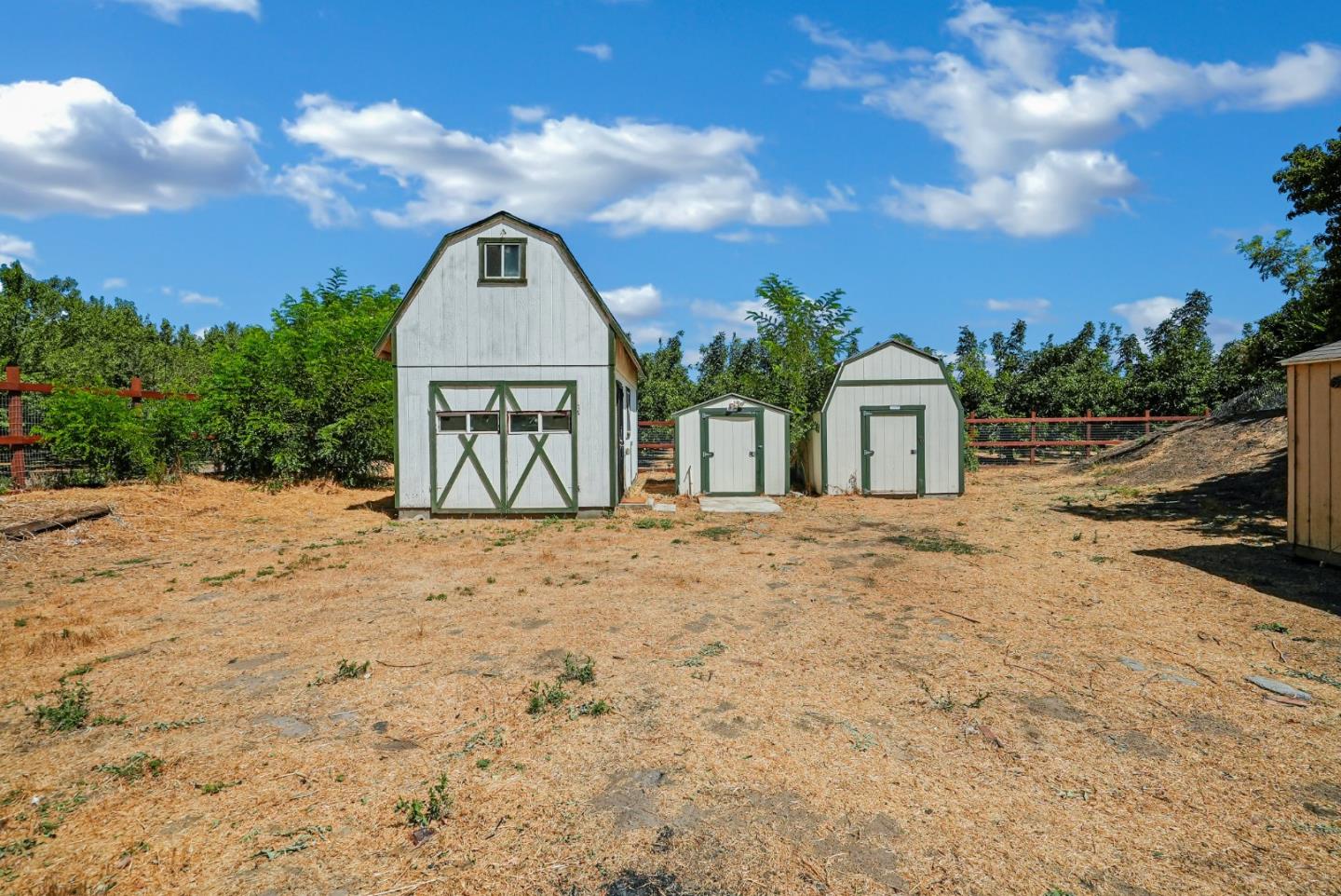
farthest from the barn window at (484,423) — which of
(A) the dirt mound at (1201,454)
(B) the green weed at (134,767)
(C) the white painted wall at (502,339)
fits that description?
(A) the dirt mound at (1201,454)

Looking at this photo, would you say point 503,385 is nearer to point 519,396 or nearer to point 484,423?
point 519,396

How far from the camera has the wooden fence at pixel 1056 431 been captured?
2488 centimetres

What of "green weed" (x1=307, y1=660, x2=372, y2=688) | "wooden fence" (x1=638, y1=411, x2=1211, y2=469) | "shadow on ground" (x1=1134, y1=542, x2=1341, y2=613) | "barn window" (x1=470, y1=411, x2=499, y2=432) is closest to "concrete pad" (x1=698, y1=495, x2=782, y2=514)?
"barn window" (x1=470, y1=411, x2=499, y2=432)

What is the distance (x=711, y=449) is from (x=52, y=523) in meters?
11.7

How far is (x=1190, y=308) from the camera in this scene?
6353cm

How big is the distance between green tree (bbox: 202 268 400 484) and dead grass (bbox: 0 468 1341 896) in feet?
26.9

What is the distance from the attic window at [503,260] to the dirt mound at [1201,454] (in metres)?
15.0

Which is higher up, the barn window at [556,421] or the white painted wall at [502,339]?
the white painted wall at [502,339]

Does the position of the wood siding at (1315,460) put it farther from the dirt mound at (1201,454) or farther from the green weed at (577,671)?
the green weed at (577,671)

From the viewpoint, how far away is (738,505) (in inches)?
582

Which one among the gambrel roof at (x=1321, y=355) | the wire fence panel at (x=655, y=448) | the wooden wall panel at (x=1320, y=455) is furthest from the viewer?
the wire fence panel at (x=655, y=448)

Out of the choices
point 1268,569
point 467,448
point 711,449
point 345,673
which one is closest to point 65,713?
point 345,673

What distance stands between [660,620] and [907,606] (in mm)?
2296

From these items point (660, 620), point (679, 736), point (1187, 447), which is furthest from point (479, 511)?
point (1187, 447)
